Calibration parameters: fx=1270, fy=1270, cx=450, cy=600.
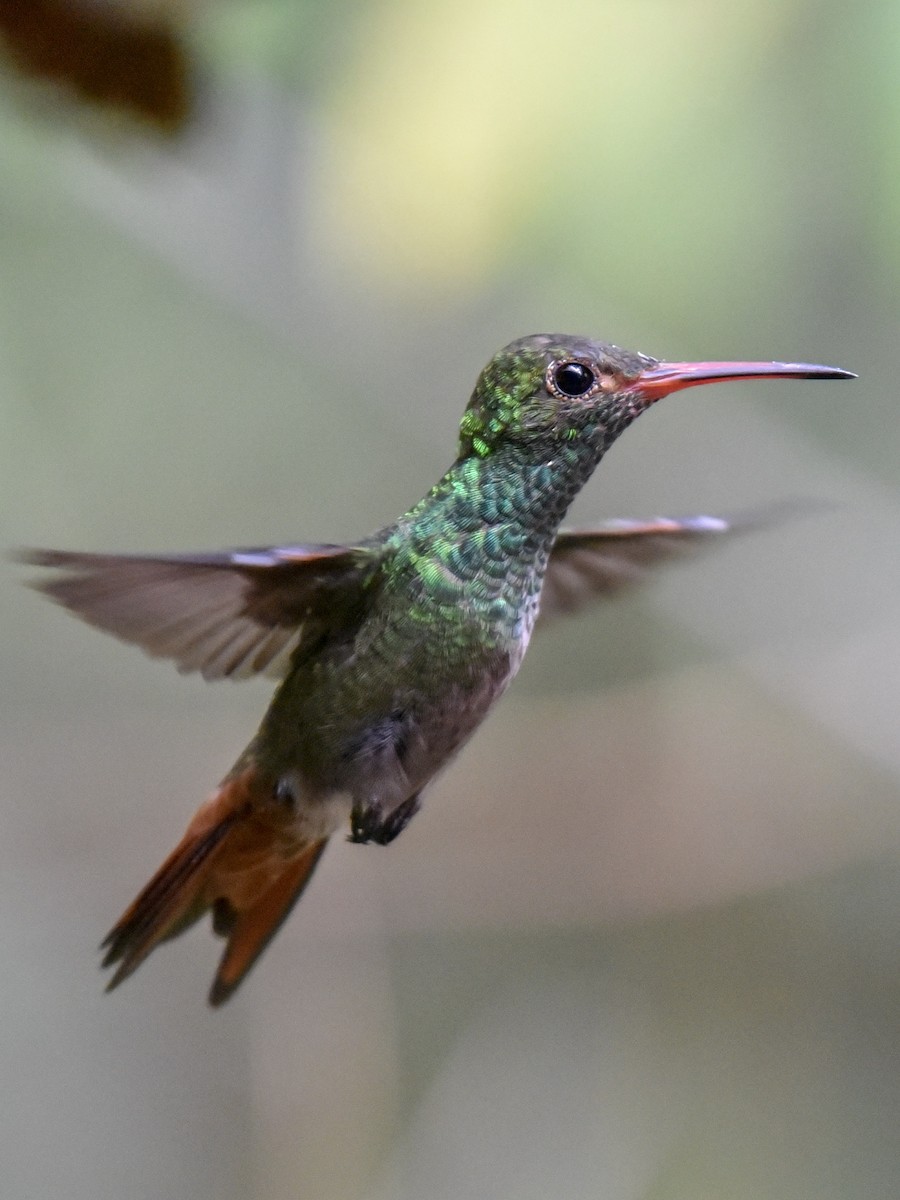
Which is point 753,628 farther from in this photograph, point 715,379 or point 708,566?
→ point 715,379

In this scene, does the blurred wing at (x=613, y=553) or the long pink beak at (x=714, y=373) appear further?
the blurred wing at (x=613, y=553)

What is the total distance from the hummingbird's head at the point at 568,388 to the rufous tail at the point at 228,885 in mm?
422

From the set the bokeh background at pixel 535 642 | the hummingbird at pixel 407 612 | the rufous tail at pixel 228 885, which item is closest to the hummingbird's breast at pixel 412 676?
the hummingbird at pixel 407 612

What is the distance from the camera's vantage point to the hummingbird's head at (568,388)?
3.21 feet

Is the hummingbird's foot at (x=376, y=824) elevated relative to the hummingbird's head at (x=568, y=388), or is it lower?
lower

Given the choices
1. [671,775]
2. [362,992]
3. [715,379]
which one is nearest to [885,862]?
[671,775]

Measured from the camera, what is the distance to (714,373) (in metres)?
0.90

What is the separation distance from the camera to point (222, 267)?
5.95 ft

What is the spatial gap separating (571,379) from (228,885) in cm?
59

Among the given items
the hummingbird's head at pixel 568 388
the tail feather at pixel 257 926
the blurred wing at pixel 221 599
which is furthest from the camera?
the tail feather at pixel 257 926

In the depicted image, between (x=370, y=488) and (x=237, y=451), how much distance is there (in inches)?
10.2

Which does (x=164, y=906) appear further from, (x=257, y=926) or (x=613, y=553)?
(x=613, y=553)

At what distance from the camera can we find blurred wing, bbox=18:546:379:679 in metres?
0.81

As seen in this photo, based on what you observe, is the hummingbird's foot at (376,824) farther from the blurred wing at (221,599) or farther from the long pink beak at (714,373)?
the long pink beak at (714,373)
